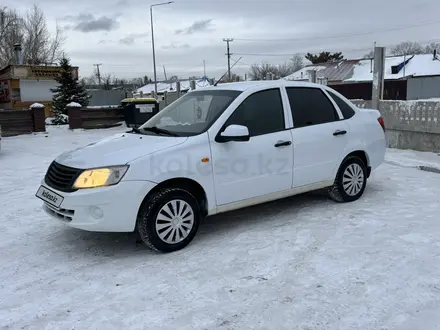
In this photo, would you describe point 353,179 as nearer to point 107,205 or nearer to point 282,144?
point 282,144

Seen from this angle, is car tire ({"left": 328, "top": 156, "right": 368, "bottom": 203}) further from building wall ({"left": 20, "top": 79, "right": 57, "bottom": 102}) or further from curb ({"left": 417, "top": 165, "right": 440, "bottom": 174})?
building wall ({"left": 20, "top": 79, "right": 57, "bottom": 102})

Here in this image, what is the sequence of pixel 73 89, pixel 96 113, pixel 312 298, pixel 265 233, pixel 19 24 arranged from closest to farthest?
pixel 312 298 → pixel 265 233 → pixel 96 113 → pixel 73 89 → pixel 19 24

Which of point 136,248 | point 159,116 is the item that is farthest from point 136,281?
point 159,116

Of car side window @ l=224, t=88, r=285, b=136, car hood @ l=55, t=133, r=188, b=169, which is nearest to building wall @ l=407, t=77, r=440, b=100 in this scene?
car side window @ l=224, t=88, r=285, b=136

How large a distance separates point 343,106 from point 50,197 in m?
3.85

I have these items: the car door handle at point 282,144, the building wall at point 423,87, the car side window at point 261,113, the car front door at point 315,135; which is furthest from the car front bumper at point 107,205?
the building wall at point 423,87

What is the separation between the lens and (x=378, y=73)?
34.6ft

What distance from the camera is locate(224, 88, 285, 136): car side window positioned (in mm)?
4711

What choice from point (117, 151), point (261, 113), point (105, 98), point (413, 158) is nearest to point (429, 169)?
point (413, 158)

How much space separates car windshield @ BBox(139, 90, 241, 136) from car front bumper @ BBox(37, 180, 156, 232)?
0.89 m

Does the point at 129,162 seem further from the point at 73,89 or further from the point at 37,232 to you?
the point at 73,89

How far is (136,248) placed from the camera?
4453mm

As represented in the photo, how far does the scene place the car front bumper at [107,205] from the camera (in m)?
3.88

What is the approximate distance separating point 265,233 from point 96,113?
47.9ft
